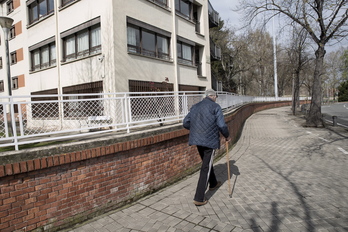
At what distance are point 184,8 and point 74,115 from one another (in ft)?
47.1

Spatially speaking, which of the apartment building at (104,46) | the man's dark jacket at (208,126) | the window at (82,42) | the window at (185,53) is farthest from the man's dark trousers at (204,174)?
the window at (185,53)

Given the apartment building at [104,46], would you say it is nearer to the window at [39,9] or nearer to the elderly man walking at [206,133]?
the window at [39,9]

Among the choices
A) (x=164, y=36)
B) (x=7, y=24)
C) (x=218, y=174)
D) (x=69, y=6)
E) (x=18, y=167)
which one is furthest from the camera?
(x=164, y=36)

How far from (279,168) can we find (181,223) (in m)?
3.54

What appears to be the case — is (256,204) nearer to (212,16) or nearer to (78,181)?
(78,181)

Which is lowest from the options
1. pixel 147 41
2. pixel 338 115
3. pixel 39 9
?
pixel 338 115

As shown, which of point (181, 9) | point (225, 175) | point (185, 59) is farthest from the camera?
point (185, 59)

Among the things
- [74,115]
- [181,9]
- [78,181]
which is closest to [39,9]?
[181,9]

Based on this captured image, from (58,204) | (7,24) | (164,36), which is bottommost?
(58,204)

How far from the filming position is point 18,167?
2682mm

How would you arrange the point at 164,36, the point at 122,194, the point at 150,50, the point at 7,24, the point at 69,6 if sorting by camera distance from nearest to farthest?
the point at 122,194 → the point at 7,24 → the point at 69,6 → the point at 150,50 → the point at 164,36

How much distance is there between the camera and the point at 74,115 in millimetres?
4027

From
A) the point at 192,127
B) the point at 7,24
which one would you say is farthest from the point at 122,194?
the point at 7,24

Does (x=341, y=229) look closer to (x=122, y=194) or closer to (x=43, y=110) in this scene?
(x=122, y=194)
